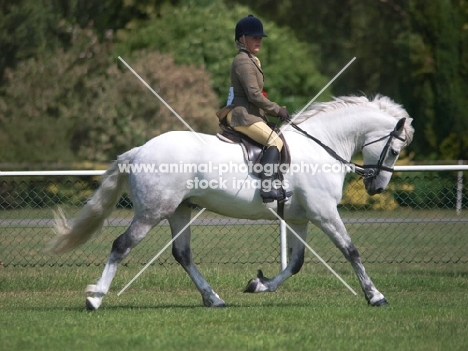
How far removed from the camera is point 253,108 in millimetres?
8836

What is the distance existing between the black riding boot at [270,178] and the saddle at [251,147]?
0.09 metres

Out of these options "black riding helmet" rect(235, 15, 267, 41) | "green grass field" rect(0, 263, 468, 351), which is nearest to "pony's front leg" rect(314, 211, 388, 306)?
"green grass field" rect(0, 263, 468, 351)

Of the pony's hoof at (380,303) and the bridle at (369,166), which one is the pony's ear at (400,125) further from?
the pony's hoof at (380,303)

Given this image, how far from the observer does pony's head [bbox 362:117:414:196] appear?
9.12 meters

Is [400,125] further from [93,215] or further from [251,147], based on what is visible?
[93,215]

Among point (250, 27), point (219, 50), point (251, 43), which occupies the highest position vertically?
point (250, 27)

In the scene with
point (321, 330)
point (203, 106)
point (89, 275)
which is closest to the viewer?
point (321, 330)

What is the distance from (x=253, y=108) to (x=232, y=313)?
1.96 meters

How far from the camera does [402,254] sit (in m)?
13.5

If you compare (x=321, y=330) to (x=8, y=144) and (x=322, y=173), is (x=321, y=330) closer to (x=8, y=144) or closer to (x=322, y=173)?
(x=322, y=173)

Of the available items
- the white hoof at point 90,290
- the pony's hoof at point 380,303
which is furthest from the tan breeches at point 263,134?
the white hoof at point 90,290

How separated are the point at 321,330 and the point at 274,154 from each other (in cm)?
191

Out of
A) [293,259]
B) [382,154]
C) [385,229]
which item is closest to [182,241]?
[293,259]

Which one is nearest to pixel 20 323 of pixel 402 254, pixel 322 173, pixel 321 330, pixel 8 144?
pixel 321 330
